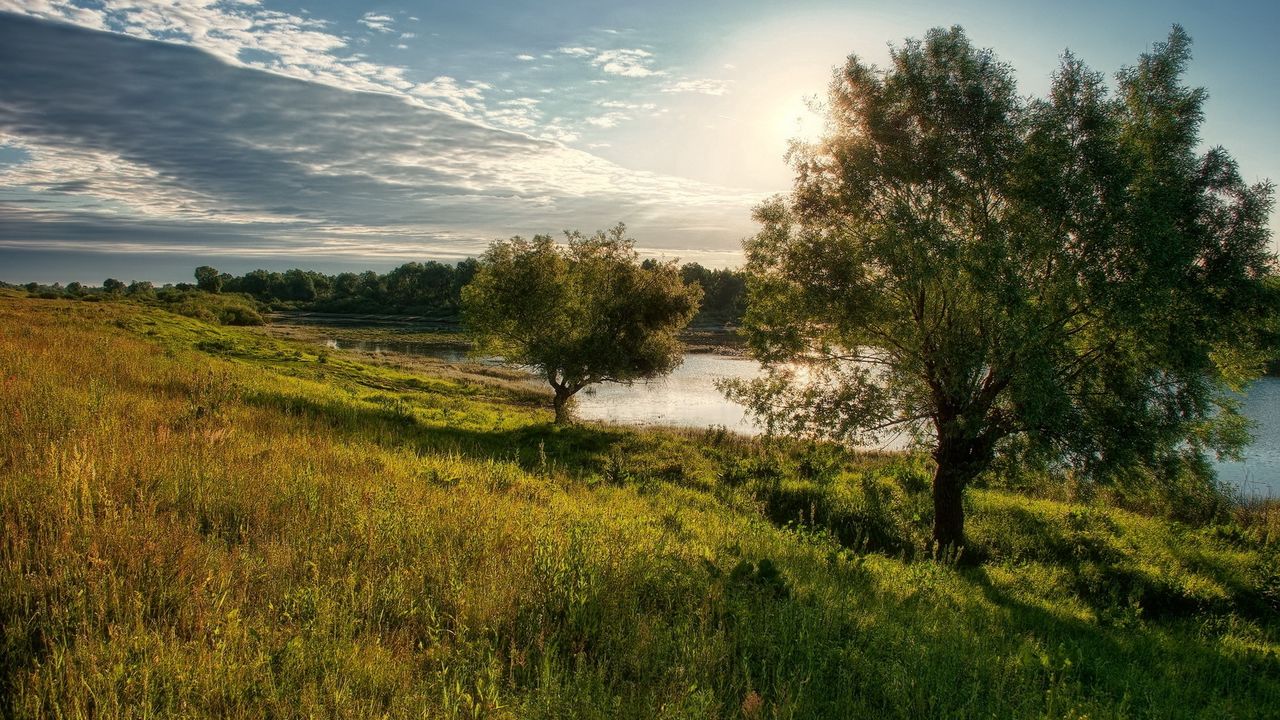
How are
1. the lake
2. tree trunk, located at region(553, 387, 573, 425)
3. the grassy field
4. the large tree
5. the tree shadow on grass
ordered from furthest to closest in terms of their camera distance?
tree trunk, located at region(553, 387, 573, 425)
the lake
the large tree
the tree shadow on grass
the grassy field

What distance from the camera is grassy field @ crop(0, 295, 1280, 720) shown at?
4105mm

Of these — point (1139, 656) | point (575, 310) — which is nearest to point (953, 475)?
point (1139, 656)

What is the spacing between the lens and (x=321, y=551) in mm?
5902

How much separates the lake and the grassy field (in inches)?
771

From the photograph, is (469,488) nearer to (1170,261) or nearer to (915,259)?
(915,259)

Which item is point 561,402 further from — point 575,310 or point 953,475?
point 953,475

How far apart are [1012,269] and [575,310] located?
2208cm

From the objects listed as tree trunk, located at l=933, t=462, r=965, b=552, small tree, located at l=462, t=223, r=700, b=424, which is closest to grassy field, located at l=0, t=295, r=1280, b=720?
tree trunk, located at l=933, t=462, r=965, b=552

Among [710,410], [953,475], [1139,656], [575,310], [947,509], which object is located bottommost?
[710,410]

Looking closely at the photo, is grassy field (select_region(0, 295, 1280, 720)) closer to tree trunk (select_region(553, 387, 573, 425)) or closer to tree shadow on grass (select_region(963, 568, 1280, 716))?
tree shadow on grass (select_region(963, 568, 1280, 716))

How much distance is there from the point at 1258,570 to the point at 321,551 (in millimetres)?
22435

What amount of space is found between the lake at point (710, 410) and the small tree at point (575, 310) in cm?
335

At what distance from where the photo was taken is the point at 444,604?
5.53 meters

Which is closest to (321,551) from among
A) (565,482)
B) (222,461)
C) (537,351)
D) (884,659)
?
(222,461)
